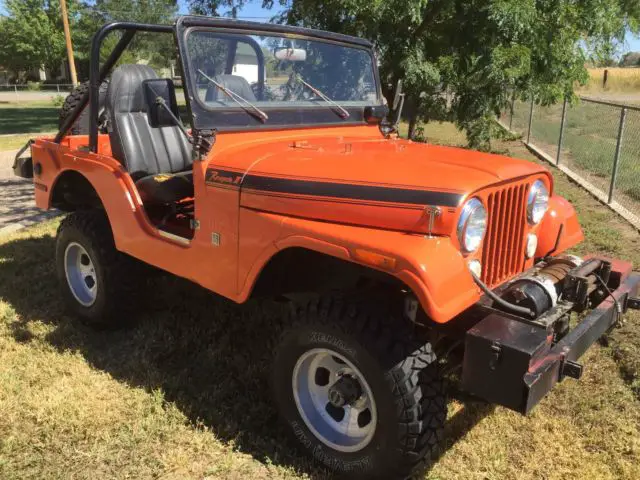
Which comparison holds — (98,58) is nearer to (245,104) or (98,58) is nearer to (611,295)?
(245,104)

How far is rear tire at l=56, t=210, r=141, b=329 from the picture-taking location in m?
3.65

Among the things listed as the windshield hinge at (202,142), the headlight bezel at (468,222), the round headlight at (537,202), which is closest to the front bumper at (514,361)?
the headlight bezel at (468,222)

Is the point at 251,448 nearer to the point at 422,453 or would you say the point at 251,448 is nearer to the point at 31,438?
the point at 422,453

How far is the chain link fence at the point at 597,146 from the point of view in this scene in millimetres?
7281

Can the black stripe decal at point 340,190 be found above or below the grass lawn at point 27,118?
above

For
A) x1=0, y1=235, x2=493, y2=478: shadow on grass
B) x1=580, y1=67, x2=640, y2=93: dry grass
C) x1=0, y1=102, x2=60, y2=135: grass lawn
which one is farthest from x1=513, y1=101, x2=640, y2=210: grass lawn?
x1=580, y1=67, x2=640, y2=93: dry grass

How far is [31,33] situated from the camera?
4141 cm

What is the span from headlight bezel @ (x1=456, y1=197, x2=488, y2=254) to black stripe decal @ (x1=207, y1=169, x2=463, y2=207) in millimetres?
72

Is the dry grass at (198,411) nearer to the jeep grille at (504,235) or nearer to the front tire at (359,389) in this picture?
the front tire at (359,389)

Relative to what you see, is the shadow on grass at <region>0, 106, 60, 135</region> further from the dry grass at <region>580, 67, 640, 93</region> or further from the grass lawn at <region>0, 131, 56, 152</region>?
the dry grass at <region>580, 67, 640, 93</region>

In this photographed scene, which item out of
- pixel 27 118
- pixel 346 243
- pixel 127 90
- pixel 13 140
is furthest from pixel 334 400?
pixel 27 118

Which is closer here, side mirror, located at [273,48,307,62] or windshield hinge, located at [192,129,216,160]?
windshield hinge, located at [192,129,216,160]

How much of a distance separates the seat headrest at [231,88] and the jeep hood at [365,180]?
34 cm

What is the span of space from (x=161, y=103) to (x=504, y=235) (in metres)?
1.85
